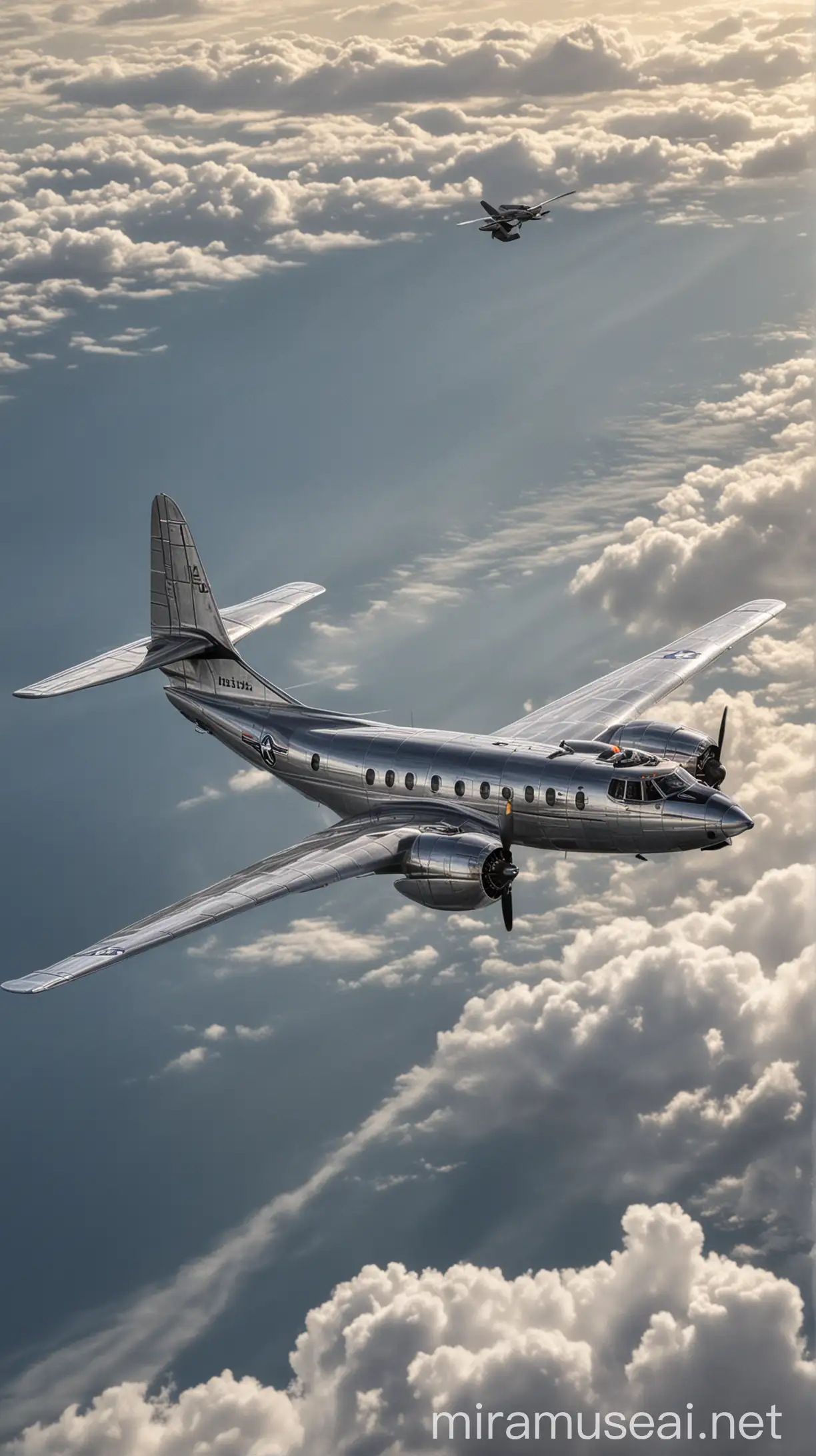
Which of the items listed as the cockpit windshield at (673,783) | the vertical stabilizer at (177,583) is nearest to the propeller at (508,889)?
the cockpit windshield at (673,783)

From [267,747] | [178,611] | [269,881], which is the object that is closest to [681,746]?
[267,747]

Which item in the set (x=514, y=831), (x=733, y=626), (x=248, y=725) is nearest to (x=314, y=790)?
(x=248, y=725)

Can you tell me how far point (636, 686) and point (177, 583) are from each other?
2165 cm

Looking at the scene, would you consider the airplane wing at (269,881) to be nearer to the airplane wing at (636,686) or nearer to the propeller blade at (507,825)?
the propeller blade at (507,825)

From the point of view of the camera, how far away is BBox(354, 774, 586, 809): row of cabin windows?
61531 mm

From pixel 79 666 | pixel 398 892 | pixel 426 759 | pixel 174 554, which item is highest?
pixel 174 554

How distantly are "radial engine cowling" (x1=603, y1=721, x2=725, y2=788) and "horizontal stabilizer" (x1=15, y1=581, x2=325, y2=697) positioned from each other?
734 inches

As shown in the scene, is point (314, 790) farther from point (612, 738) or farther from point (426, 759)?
point (612, 738)

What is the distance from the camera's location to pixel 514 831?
63000 mm

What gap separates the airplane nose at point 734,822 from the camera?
5972 centimetres

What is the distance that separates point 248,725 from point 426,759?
10107 millimetres

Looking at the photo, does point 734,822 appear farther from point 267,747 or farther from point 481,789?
point 267,747

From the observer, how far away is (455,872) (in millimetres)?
57656

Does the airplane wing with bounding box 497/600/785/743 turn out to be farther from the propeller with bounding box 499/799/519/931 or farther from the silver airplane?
the propeller with bounding box 499/799/519/931
